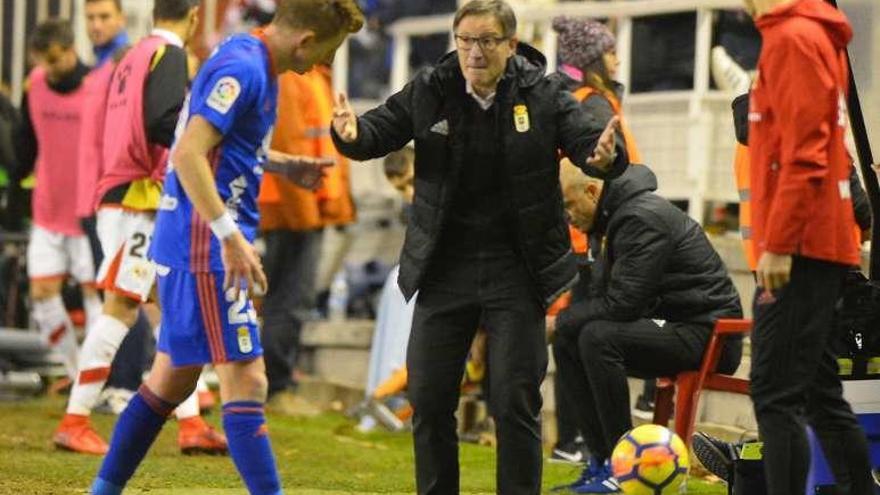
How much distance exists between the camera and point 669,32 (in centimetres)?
1351

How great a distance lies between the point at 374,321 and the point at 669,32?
9.35 ft

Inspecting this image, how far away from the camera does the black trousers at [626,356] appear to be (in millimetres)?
9703

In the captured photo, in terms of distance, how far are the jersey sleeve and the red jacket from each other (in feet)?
5.74

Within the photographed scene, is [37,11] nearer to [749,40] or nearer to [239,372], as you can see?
[749,40]

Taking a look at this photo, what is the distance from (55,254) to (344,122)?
611 cm

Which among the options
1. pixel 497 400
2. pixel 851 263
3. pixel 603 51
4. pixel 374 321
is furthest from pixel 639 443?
pixel 374 321

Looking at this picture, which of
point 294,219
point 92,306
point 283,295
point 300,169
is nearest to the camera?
point 300,169

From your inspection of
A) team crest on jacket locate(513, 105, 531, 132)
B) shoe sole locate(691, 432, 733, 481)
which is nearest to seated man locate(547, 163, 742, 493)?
shoe sole locate(691, 432, 733, 481)

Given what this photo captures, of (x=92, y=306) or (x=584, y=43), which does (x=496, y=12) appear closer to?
(x=584, y=43)

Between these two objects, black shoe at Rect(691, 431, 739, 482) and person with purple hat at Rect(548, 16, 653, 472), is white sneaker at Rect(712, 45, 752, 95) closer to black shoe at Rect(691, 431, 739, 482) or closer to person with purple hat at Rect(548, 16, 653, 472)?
person with purple hat at Rect(548, 16, 653, 472)

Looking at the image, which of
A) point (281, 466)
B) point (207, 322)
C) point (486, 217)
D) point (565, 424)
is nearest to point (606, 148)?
point (486, 217)

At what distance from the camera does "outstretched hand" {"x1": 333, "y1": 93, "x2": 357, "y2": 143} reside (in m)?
8.13

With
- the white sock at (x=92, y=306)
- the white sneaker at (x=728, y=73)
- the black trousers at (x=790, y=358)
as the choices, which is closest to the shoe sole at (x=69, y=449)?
the white sock at (x=92, y=306)

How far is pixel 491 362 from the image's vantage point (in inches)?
327
